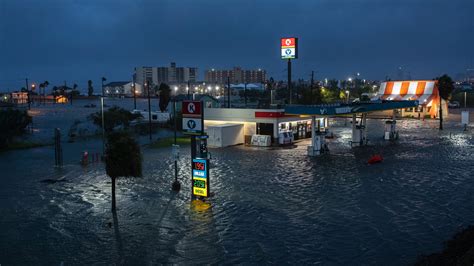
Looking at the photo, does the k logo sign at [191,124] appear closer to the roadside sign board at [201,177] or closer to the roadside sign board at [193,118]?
the roadside sign board at [193,118]

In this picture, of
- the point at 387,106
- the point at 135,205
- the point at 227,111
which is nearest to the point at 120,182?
the point at 135,205

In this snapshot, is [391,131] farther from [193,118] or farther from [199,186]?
[199,186]

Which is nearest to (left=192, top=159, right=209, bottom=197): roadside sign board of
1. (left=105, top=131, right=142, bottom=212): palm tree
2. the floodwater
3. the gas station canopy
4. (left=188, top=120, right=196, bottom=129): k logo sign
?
the floodwater

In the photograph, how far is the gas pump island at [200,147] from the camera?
1914 cm

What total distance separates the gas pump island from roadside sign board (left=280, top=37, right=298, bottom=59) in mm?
33078

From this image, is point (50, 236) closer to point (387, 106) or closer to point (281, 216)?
point (281, 216)

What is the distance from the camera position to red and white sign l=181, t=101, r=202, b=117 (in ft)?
64.2

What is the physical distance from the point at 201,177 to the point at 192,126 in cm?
239

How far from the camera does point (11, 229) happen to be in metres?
15.6

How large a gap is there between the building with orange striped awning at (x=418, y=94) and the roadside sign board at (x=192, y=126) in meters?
54.4

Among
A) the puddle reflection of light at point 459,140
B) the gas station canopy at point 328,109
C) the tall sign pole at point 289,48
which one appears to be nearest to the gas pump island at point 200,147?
the gas station canopy at point 328,109

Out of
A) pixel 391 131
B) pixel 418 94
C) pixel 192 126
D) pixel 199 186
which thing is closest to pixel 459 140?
pixel 391 131

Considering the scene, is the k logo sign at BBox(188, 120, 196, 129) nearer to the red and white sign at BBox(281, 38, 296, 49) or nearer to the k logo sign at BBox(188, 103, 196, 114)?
the k logo sign at BBox(188, 103, 196, 114)

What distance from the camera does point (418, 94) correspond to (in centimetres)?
7062
